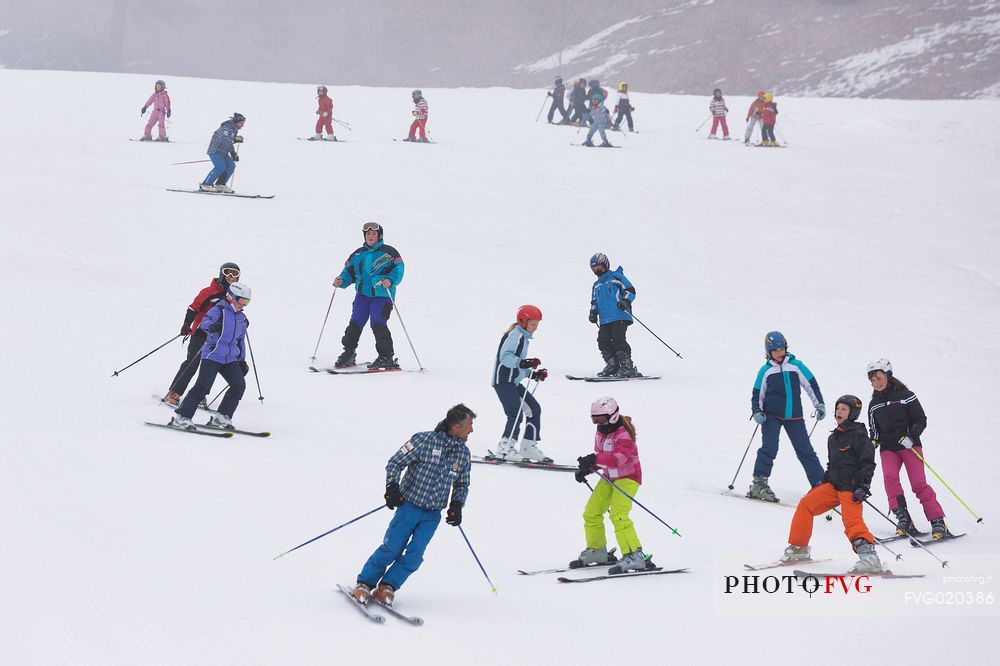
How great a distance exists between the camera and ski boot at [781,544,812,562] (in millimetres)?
7418

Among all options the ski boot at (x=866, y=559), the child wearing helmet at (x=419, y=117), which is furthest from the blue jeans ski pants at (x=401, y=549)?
the child wearing helmet at (x=419, y=117)

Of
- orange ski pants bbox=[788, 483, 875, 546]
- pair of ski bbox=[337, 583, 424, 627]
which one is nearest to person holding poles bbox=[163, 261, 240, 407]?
pair of ski bbox=[337, 583, 424, 627]

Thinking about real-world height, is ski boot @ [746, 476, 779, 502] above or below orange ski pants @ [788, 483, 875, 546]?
below

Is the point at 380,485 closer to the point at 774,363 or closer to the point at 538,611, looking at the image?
the point at 538,611

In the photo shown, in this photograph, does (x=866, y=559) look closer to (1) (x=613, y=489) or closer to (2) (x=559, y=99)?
(1) (x=613, y=489)

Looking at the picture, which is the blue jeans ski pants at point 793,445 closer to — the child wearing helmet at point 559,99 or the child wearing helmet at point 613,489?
the child wearing helmet at point 613,489

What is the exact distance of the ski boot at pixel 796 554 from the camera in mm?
7418

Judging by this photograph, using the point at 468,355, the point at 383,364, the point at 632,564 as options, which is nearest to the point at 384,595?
the point at 632,564

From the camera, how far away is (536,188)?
77.9ft

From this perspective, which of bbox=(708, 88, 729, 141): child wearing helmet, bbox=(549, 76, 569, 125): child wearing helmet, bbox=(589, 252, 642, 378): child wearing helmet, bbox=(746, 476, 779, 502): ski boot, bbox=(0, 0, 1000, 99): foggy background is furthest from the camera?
bbox=(0, 0, 1000, 99): foggy background

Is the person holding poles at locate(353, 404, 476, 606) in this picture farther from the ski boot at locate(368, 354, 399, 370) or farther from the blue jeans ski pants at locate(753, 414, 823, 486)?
the ski boot at locate(368, 354, 399, 370)

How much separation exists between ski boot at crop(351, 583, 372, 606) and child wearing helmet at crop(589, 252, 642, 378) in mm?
7710

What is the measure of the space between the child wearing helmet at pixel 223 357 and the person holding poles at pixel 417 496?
13.2 feet

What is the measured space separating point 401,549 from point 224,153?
50.1 feet
